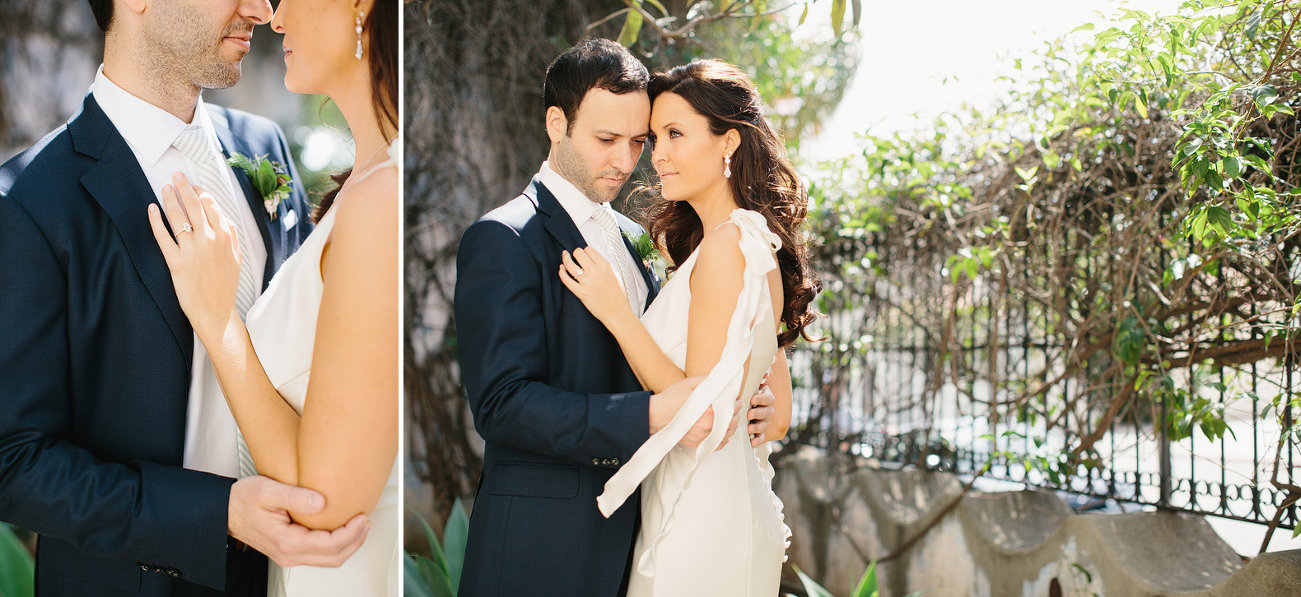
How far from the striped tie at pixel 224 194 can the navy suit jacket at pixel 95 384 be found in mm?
84

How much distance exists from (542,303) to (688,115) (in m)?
0.65

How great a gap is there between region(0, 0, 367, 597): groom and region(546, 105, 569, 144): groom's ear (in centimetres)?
77

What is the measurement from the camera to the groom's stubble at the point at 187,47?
1.23m

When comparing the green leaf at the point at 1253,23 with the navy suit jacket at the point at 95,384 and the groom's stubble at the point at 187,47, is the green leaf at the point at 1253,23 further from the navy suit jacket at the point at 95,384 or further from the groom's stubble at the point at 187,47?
the navy suit jacket at the point at 95,384

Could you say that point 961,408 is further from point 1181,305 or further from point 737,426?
point 737,426

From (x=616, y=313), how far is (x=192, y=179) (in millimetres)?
902

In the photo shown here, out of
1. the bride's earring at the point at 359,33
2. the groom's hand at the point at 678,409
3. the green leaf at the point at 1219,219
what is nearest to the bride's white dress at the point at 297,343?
the bride's earring at the point at 359,33

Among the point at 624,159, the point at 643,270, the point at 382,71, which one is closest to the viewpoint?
the point at 382,71

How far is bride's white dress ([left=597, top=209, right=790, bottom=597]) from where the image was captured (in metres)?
1.73

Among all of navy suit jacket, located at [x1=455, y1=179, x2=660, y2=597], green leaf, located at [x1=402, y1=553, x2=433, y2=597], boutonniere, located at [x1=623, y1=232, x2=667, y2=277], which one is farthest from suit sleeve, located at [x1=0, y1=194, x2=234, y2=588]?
green leaf, located at [x1=402, y1=553, x2=433, y2=597]

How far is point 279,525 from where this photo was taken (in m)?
1.31

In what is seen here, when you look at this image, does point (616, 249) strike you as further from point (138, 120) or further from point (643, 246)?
point (138, 120)

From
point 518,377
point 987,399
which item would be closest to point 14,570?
point 518,377

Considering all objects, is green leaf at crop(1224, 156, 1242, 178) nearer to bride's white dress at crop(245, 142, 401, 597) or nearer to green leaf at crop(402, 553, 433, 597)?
bride's white dress at crop(245, 142, 401, 597)
